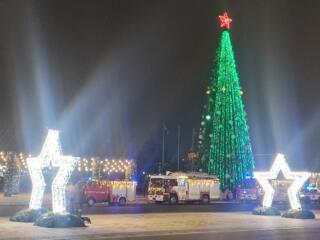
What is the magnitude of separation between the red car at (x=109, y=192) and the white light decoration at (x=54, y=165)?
14888mm

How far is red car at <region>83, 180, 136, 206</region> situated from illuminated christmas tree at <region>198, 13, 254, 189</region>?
14560mm

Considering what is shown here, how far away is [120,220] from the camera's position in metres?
25.3

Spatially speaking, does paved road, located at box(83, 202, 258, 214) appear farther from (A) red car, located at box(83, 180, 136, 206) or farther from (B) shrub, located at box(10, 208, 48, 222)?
(B) shrub, located at box(10, 208, 48, 222)

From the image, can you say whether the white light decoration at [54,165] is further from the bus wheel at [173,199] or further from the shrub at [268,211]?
the bus wheel at [173,199]

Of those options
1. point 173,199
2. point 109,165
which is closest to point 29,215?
point 173,199

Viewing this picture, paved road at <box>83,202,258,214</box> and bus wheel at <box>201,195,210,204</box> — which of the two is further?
bus wheel at <box>201,195,210,204</box>

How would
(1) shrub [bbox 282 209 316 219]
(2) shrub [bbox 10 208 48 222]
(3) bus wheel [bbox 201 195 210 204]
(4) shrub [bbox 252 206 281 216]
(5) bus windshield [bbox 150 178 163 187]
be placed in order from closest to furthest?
(2) shrub [bbox 10 208 48 222] → (1) shrub [bbox 282 209 316 219] → (4) shrub [bbox 252 206 281 216] → (5) bus windshield [bbox 150 178 163 187] → (3) bus wheel [bbox 201 195 210 204]

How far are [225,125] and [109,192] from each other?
56.6 feet

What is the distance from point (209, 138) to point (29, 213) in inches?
1383

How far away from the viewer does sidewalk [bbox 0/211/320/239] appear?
18938mm

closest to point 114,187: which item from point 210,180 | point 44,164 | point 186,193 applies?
point 186,193

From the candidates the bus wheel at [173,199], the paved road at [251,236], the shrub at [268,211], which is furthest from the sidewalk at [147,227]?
the bus wheel at [173,199]

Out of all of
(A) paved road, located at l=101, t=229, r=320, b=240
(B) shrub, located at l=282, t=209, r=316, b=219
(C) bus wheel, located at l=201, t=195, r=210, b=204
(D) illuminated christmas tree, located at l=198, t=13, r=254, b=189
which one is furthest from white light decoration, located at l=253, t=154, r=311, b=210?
(D) illuminated christmas tree, located at l=198, t=13, r=254, b=189

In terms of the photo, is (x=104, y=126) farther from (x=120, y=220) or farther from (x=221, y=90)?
(x=120, y=220)
